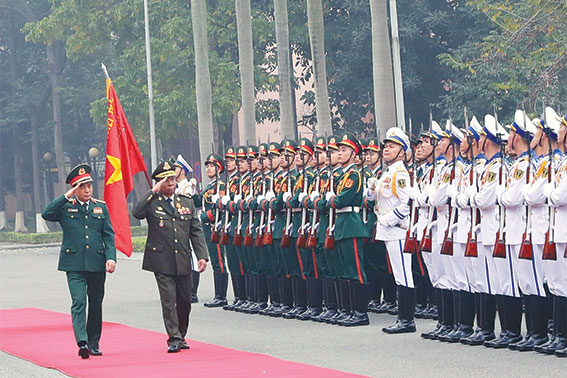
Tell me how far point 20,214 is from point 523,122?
48.9 metres

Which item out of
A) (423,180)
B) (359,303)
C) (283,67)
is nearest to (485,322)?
(423,180)

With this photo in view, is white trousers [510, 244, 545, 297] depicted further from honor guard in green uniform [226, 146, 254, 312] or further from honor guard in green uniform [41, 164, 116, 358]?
honor guard in green uniform [226, 146, 254, 312]

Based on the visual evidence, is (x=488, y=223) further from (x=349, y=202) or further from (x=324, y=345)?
(x=349, y=202)

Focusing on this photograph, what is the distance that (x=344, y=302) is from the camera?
15047 mm

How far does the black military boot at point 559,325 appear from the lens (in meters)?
11.4

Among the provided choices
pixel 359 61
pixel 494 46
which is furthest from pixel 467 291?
pixel 359 61

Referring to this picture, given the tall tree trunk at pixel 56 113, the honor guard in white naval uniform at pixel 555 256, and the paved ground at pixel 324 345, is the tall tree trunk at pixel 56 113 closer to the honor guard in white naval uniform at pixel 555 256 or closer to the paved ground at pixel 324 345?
the paved ground at pixel 324 345

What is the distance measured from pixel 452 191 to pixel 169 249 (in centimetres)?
277

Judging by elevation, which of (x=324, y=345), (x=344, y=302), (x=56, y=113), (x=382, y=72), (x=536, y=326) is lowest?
(x=324, y=345)

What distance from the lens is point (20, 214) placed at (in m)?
58.7

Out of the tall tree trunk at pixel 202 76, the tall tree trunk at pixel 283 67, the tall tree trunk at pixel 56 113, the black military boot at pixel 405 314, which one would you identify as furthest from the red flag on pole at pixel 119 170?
the tall tree trunk at pixel 56 113

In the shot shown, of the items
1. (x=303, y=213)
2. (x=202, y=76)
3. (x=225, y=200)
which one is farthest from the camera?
(x=202, y=76)

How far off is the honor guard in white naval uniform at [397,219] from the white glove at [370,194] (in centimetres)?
74

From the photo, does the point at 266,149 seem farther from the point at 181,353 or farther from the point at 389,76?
the point at 389,76
